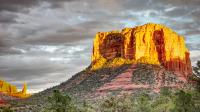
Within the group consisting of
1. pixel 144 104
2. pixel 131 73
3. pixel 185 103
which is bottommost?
pixel 144 104

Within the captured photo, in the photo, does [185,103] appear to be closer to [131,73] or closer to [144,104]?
[144,104]

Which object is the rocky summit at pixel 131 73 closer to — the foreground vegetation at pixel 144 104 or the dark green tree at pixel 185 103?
the foreground vegetation at pixel 144 104

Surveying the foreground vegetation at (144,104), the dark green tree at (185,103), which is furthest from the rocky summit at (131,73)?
the dark green tree at (185,103)

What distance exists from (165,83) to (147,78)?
6354 millimetres

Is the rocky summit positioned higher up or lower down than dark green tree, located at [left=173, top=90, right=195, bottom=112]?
higher up

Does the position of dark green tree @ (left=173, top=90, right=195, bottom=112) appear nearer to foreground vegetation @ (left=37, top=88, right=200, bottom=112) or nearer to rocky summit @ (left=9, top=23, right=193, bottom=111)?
foreground vegetation @ (left=37, top=88, right=200, bottom=112)

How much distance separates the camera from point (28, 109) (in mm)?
142375

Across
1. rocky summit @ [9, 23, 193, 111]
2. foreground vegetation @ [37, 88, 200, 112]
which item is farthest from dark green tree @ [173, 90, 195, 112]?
rocky summit @ [9, 23, 193, 111]

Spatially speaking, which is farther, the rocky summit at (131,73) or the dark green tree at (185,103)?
the rocky summit at (131,73)

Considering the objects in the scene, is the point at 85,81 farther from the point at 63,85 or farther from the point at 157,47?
the point at 157,47

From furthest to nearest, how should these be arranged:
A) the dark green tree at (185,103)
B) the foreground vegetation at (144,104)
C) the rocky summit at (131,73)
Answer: the rocky summit at (131,73), the dark green tree at (185,103), the foreground vegetation at (144,104)

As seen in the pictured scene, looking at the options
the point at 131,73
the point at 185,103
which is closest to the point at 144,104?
the point at 185,103

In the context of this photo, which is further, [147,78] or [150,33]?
[150,33]

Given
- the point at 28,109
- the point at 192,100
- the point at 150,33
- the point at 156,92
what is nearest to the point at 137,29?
the point at 150,33
